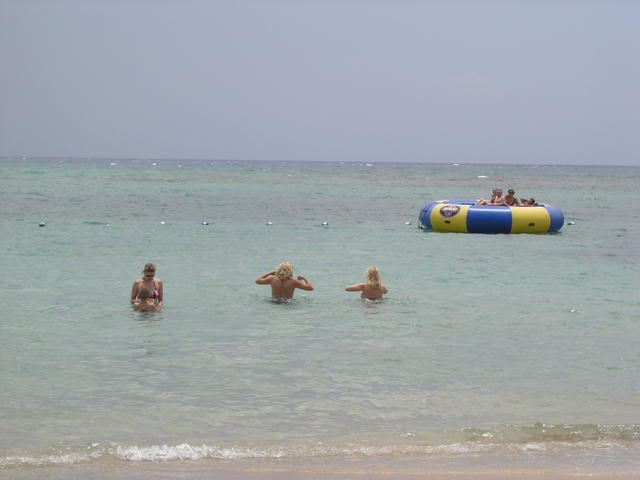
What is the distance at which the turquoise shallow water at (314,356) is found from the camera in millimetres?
5566

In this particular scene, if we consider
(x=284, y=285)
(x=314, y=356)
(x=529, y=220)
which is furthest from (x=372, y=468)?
(x=529, y=220)

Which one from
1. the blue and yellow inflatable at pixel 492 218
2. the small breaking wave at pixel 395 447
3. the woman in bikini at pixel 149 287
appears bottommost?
the small breaking wave at pixel 395 447

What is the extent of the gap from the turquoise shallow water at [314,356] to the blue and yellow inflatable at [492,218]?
11.8 ft

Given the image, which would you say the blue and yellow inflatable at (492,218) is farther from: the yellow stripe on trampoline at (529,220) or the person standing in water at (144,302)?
the person standing in water at (144,302)

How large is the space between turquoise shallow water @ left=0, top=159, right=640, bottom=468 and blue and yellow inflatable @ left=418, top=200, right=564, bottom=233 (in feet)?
11.8

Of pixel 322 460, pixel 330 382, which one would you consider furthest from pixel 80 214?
pixel 322 460

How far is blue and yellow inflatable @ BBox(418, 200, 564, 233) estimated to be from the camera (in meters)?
20.0

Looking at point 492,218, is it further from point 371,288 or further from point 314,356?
point 314,356

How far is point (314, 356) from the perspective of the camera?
25.1 feet

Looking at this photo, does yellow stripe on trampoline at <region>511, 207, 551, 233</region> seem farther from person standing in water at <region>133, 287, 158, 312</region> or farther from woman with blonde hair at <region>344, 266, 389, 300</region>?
person standing in water at <region>133, 287, 158, 312</region>

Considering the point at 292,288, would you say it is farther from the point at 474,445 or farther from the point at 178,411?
the point at 474,445

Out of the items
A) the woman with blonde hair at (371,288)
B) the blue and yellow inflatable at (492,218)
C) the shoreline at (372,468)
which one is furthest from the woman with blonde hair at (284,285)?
the blue and yellow inflatable at (492,218)

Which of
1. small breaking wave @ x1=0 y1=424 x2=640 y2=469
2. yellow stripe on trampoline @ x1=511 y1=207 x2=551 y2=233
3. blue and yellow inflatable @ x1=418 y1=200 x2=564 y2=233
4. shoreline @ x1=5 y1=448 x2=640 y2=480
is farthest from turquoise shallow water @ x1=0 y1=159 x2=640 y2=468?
→ yellow stripe on trampoline @ x1=511 y1=207 x2=551 y2=233

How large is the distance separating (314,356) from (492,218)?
13.0 m
